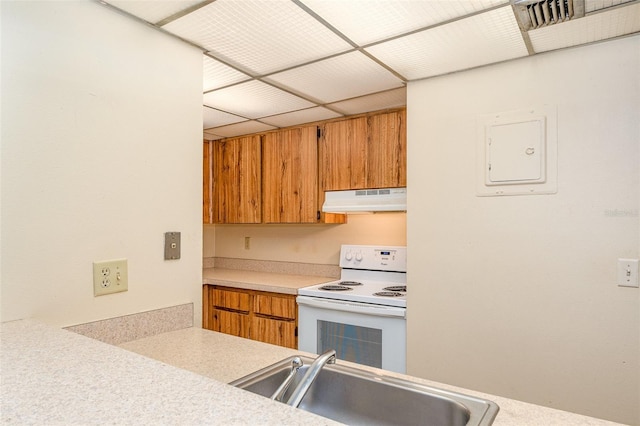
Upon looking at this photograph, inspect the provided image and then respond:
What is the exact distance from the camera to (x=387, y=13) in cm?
154

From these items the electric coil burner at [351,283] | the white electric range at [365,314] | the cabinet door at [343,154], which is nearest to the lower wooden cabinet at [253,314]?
the white electric range at [365,314]

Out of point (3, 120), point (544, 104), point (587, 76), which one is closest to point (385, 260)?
point (544, 104)

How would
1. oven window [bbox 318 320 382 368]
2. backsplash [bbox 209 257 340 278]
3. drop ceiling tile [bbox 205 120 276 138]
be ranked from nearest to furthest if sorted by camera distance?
1. oven window [bbox 318 320 382 368]
2. drop ceiling tile [bbox 205 120 276 138]
3. backsplash [bbox 209 257 340 278]

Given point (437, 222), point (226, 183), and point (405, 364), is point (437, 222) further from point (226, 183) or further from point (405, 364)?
point (226, 183)

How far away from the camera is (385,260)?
120 inches

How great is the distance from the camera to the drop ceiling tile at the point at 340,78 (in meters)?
2.01

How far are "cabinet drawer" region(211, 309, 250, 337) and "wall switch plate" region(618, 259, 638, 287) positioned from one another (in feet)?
7.70

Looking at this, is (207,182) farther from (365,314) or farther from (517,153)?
(517,153)

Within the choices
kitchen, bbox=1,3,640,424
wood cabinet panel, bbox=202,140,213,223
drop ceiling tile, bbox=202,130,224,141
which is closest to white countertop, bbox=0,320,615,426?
kitchen, bbox=1,3,640,424

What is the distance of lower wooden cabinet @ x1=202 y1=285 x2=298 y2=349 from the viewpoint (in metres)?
2.85

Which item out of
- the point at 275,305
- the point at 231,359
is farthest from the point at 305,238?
the point at 231,359

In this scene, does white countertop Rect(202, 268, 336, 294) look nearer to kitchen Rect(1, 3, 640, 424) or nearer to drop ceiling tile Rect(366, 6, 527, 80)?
kitchen Rect(1, 3, 640, 424)

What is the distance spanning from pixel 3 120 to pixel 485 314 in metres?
2.13

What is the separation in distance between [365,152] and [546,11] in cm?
147
